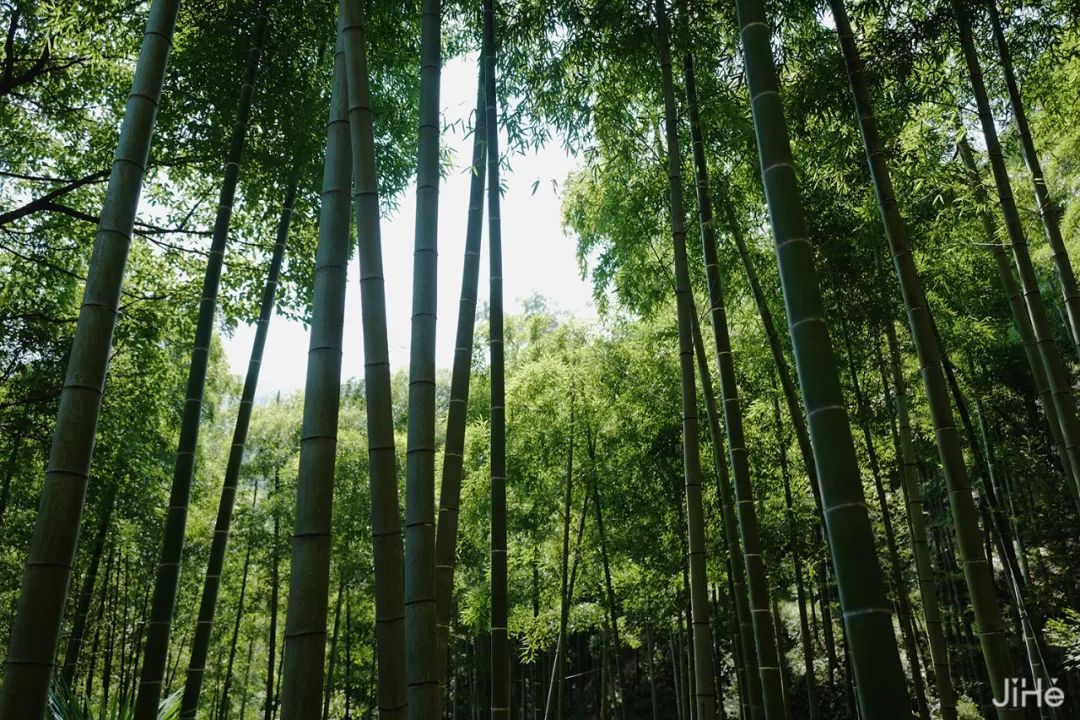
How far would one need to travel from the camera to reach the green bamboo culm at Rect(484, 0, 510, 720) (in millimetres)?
3879

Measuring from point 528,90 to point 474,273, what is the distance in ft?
5.01

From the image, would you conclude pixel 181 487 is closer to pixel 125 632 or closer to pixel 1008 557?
pixel 1008 557

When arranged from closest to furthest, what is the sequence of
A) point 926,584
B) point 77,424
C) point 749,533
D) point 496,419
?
1. point 77,424
2. point 749,533
3. point 496,419
4. point 926,584

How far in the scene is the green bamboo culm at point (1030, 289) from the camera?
419 centimetres

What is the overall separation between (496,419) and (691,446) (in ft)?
3.41

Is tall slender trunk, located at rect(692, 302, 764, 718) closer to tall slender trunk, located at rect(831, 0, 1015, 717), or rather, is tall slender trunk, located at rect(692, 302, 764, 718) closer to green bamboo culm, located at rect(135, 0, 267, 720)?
tall slender trunk, located at rect(831, 0, 1015, 717)

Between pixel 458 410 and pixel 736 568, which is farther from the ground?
pixel 458 410

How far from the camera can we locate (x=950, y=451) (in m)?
3.24

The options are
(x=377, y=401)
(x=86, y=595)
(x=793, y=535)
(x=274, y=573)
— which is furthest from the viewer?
(x=274, y=573)

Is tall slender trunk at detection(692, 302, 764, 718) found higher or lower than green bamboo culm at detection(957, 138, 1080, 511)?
lower

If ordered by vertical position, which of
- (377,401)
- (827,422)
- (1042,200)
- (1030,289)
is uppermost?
(1042,200)

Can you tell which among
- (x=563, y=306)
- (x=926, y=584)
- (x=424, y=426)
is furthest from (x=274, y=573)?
(x=424, y=426)

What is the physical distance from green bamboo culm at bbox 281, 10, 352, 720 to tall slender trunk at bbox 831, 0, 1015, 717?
2441 millimetres

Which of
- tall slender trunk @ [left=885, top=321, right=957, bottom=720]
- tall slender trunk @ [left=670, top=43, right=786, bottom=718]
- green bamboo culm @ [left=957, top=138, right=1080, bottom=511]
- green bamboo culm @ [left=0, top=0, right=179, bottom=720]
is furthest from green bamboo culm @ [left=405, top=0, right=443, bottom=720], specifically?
tall slender trunk @ [left=885, top=321, right=957, bottom=720]
